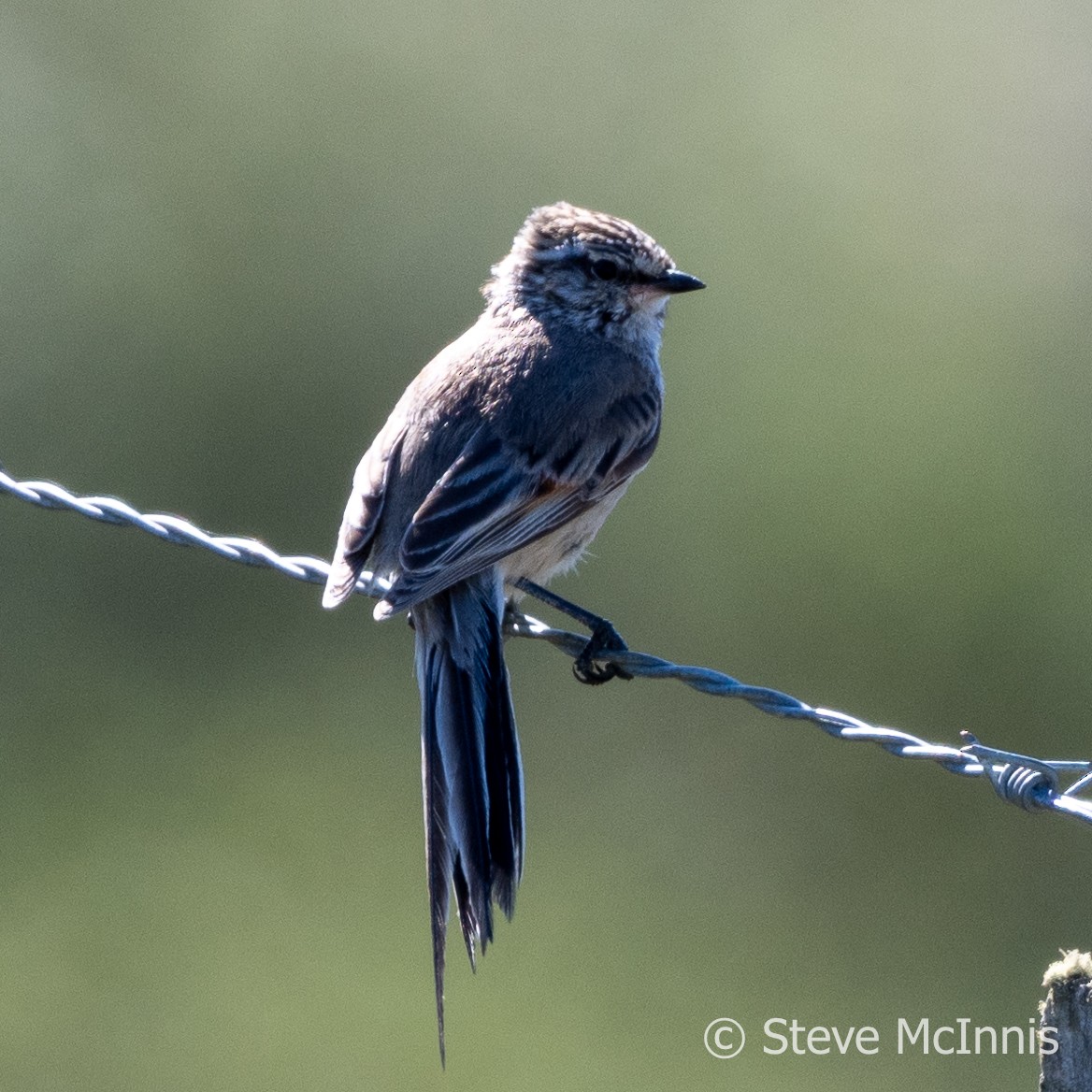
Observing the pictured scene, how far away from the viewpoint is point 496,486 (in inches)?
219

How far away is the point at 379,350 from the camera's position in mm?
11797

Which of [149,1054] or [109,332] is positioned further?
[109,332]

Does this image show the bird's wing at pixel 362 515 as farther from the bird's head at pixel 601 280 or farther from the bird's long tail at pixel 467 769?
the bird's head at pixel 601 280

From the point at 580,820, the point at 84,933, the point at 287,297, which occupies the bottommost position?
the point at 84,933

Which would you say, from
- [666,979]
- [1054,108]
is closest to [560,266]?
[666,979]

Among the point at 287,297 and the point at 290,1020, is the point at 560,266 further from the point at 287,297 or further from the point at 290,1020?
the point at 287,297

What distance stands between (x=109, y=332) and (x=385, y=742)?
377 centimetres

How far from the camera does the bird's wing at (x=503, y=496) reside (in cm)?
522

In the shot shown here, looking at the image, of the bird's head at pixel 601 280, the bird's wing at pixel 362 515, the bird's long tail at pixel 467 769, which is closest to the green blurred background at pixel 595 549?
→ the bird's head at pixel 601 280

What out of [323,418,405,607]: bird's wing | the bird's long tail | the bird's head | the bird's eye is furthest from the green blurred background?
the bird's long tail

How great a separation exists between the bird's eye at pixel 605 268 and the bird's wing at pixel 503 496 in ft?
1.97

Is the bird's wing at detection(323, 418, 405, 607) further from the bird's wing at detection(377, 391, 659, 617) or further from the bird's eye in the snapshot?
the bird's eye

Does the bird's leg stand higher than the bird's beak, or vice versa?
the bird's beak

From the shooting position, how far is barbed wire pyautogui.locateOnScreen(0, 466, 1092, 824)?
3.73 meters
